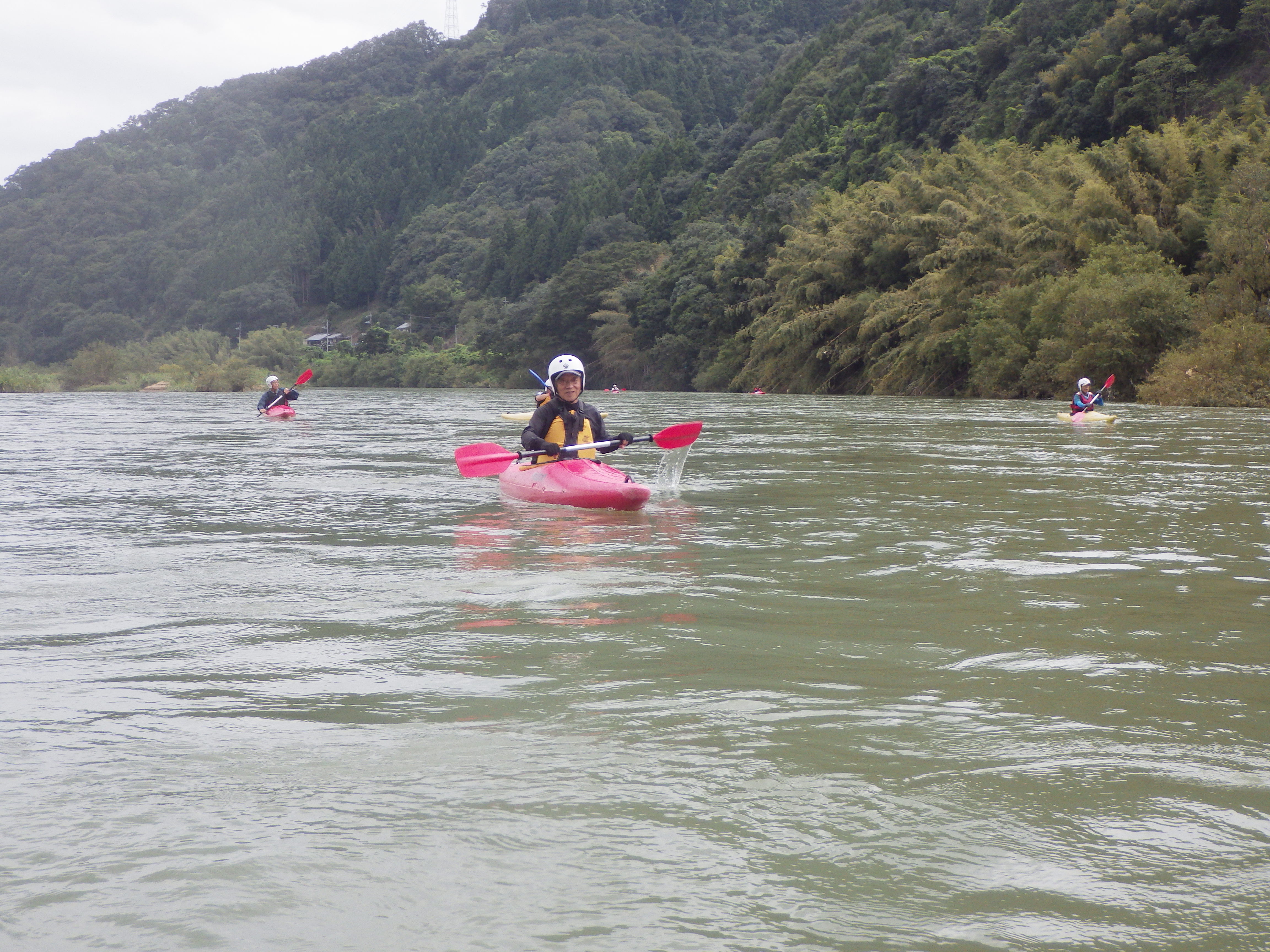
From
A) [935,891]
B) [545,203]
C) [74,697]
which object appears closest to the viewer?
[935,891]

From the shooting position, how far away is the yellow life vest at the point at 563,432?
778 cm

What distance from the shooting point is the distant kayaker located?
24.7 feet

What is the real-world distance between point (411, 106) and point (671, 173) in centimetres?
5627

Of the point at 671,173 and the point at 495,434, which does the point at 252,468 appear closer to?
the point at 495,434

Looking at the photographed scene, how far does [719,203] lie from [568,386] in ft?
173

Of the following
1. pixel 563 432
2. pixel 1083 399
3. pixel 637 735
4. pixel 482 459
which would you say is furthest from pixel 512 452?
pixel 1083 399

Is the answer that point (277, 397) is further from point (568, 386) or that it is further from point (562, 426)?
point (568, 386)

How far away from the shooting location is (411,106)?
118312mm

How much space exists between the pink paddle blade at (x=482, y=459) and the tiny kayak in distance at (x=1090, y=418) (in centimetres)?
951

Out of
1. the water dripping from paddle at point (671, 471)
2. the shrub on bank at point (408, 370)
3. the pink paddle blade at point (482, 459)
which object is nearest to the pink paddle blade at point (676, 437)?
the water dripping from paddle at point (671, 471)

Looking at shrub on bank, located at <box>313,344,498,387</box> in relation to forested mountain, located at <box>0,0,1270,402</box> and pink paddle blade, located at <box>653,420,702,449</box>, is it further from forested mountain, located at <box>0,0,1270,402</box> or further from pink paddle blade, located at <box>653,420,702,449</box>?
pink paddle blade, located at <box>653,420,702,449</box>

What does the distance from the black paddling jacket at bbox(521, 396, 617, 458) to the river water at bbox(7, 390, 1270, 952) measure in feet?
3.63

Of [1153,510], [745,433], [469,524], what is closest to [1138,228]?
[745,433]

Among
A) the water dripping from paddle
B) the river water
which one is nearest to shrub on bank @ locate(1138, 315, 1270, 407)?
the water dripping from paddle
